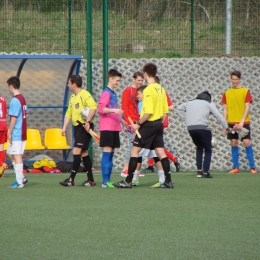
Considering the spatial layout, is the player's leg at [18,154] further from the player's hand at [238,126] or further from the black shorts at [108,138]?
the player's hand at [238,126]

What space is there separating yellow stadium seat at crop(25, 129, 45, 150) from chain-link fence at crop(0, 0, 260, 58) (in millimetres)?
2059

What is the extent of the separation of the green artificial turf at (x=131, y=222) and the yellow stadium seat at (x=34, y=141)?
3638 millimetres

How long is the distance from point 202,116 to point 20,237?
6776 mm

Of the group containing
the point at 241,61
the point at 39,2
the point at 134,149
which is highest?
the point at 39,2

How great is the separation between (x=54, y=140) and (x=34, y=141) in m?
0.43

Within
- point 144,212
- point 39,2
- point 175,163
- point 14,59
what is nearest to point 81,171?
point 175,163

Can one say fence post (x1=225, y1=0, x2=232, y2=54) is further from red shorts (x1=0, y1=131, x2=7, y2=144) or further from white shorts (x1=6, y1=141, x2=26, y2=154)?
white shorts (x1=6, y1=141, x2=26, y2=154)

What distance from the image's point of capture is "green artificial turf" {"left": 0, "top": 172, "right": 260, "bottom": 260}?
5.57m

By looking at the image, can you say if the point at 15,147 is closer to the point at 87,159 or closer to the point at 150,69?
the point at 87,159

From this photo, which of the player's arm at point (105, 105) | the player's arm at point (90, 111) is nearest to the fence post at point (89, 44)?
the player's arm at point (90, 111)

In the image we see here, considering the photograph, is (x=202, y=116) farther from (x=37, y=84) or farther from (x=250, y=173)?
(x=37, y=84)

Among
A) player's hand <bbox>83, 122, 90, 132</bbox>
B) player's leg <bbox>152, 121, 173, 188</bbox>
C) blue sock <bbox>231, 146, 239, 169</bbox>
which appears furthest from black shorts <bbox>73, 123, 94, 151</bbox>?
blue sock <bbox>231, 146, 239, 169</bbox>

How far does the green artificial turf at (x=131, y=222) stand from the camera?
5.57m

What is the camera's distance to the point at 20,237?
20.1ft
